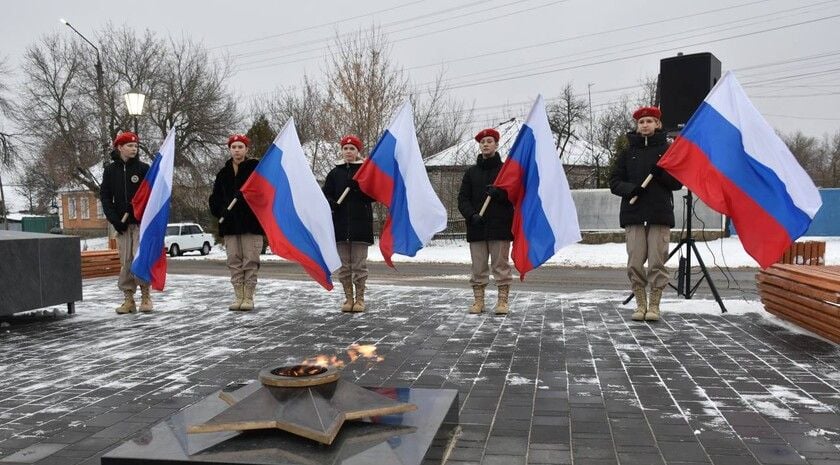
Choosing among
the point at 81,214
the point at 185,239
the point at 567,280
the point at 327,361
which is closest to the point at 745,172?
the point at 327,361

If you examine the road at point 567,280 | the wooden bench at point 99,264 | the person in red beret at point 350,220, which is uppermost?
the person in red beret at point 350,220

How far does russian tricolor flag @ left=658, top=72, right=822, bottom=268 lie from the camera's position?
20.1ft

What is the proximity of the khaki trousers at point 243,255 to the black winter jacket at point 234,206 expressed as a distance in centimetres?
8

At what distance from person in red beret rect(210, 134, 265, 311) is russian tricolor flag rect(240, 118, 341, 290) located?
62 cm

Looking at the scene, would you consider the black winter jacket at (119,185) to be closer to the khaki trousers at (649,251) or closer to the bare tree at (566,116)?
the khaki trousers at (649,251)

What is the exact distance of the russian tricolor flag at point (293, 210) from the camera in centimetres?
739

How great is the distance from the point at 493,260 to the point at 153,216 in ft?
12.8

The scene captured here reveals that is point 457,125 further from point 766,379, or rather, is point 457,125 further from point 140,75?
point 766,379

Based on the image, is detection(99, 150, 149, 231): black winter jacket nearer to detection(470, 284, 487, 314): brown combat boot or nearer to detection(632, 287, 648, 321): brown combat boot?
detection(470, 284, 487, 314): brown combat boot

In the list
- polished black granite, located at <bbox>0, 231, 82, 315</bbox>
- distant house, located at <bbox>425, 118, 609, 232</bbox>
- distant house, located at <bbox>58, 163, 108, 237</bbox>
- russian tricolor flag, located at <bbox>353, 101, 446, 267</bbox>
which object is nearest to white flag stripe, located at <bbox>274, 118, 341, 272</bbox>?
russian tricolor flag, located at <bbox>353, 101, 446, 267</bbox>

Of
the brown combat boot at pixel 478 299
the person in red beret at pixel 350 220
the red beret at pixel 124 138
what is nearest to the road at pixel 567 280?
the brown combat boot at pixel 478 299

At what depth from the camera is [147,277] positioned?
777 centimetres

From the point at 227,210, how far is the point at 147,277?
1.17 m

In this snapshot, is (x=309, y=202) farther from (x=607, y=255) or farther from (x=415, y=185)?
(x=607, y=255)
